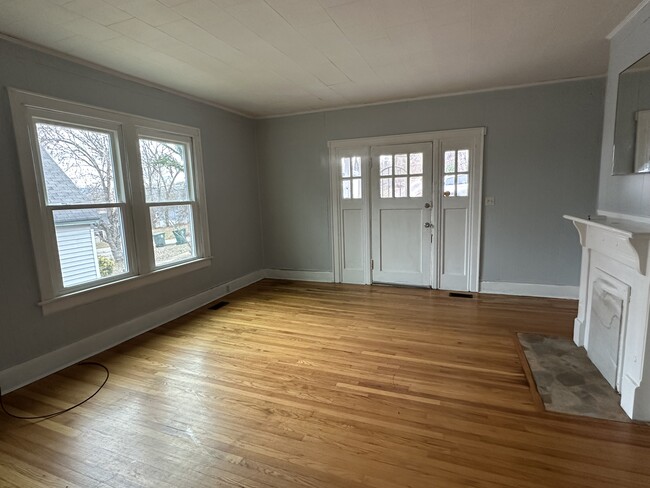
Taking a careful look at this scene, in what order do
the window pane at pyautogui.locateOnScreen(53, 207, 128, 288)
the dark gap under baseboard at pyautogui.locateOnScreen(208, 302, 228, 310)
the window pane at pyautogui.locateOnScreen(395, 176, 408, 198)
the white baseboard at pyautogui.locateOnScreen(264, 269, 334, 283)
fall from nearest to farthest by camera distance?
the window pane at pyautogui.locateOnScreen(53, 207, 128, 288), the dark gap under baseboard at pyautogui.locateOnScreen(208, 302, 228, 310), the window pane at pyautogui.locateOnScreen(395, 176, 408, 198), the white baseboard at pyautogui.locateOnScreen(264, 269, 334, 283)

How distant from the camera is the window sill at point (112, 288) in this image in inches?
106

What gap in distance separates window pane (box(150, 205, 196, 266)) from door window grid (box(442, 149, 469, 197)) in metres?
3.28

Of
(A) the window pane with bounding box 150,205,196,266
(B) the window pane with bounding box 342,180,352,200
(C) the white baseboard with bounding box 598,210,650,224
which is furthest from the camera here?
(B) the window pane with bounding box 342,180,352,200

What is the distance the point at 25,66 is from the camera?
2504 millimetres

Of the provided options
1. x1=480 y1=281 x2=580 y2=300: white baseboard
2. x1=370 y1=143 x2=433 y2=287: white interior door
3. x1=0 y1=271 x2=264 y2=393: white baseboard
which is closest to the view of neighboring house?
x1=0 y1=271 x2=264 y2=393: white baseboard

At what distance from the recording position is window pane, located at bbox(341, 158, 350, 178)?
15.8 feet

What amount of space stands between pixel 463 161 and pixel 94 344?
177 inches

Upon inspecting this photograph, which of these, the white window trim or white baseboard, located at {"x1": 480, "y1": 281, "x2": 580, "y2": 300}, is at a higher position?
the white window trim

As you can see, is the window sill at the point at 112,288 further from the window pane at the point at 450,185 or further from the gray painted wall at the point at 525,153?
the window pane at the point at 450,185

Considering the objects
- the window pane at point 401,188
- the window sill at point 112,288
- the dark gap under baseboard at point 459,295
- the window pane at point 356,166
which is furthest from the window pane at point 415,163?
the window sill at point 112,288

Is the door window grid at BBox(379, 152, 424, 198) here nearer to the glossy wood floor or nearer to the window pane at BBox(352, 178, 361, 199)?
the window pane at BBox(352, 178, 361, 199)

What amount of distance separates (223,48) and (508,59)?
2565 millimetres

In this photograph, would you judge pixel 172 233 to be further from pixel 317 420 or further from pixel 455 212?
pixel 455 212

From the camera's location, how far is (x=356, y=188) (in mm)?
Answer: 4824
